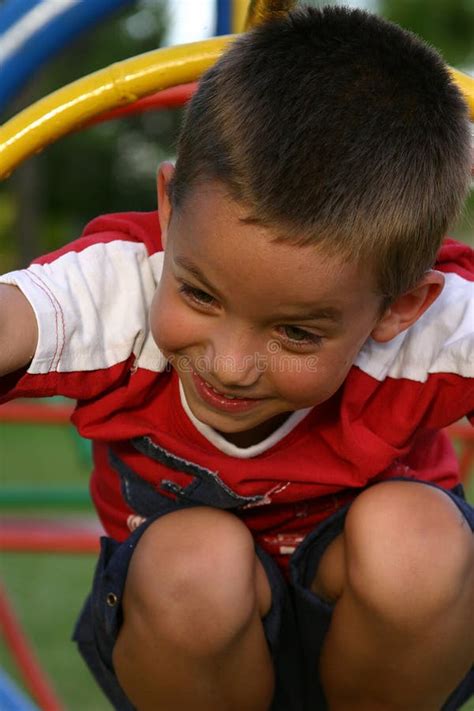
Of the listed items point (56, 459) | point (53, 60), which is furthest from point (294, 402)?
point (56, 459)

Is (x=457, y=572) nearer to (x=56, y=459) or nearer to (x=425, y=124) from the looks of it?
(x=425, y=124)

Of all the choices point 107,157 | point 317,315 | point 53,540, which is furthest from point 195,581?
point 107,157

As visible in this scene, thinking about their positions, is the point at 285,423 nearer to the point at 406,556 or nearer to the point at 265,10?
the point at 406,556

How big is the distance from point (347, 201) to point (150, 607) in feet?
1.28

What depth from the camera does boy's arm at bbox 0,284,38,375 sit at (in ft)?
2.86

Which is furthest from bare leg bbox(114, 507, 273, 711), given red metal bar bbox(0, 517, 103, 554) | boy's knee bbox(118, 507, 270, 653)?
red metal bar bbox(0, 517, 103, 554)

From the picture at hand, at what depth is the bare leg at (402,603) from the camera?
36.4 inches

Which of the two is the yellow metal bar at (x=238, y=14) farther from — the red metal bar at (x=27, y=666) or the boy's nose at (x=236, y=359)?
the red metal bar at (x=27, y=666)

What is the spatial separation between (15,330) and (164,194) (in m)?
0.19

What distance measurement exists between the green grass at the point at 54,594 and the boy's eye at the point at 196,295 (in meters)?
0.78

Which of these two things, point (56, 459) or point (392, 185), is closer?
point (392, 185)

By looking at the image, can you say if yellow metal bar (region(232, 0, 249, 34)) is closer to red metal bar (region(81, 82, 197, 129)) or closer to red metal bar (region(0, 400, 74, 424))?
red metal bar (region(81, 82, 197, 129))

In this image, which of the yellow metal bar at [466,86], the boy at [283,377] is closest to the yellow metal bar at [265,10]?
the boy at [283,377]

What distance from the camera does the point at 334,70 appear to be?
86 centimetres
